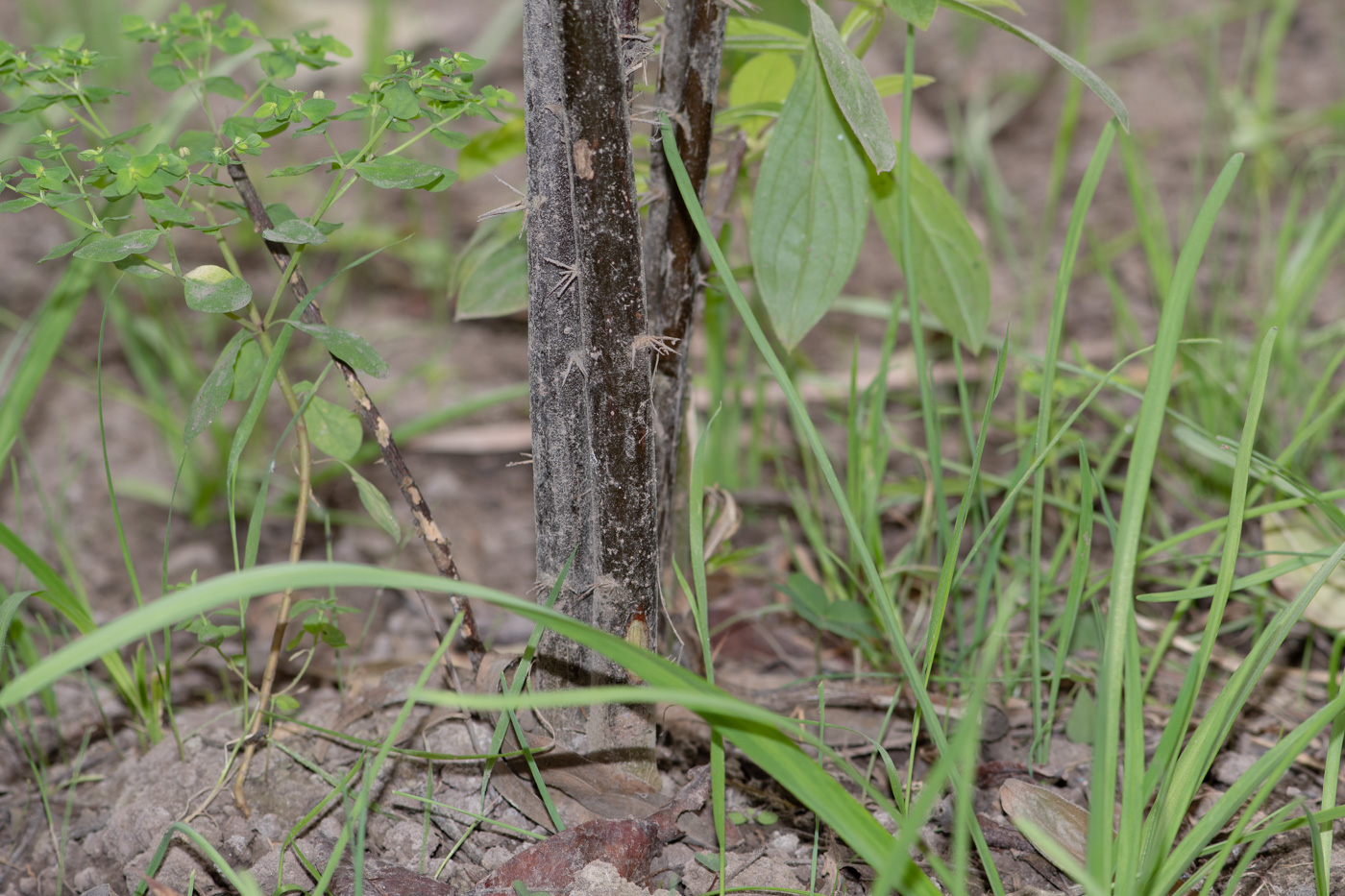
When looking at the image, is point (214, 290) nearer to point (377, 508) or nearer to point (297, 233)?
point (297, 233)

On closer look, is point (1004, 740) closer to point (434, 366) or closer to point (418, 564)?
point (418, 564)

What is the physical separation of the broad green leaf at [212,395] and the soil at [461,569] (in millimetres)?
310

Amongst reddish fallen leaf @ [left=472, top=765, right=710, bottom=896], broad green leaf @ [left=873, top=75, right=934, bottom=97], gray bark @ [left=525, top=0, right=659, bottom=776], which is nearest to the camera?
gray bark @ [left=525, top=0, right=659, bottom=776]

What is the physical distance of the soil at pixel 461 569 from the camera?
3.10 ft

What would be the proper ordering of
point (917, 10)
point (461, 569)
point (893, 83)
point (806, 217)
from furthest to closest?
point (461, 569) < point (893, 83) < point (806, 217) < point (917, 10)

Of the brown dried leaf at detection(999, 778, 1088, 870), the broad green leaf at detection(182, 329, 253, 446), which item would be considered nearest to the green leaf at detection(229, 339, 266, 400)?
the broad green leaf at detection(182, 329, 253, 446)

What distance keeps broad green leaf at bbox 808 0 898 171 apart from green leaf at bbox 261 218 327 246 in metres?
0.45

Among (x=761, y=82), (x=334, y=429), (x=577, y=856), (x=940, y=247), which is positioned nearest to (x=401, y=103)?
(x=334, y=429)

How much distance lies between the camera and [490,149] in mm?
1095

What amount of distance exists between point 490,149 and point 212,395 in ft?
1.43

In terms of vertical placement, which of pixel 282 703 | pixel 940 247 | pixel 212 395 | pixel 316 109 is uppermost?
pixel 316 109

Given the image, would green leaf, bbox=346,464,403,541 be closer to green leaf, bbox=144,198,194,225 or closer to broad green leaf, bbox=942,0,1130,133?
green leaf, bbox=144,198,194,225

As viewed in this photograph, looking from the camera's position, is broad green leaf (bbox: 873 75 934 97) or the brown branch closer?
the brown branch

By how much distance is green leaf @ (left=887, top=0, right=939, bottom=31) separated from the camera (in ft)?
2.60
